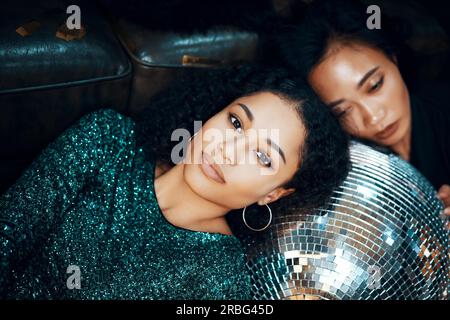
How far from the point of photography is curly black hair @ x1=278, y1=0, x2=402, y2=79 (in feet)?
5.25

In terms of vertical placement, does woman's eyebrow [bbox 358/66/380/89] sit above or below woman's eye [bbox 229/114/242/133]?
above

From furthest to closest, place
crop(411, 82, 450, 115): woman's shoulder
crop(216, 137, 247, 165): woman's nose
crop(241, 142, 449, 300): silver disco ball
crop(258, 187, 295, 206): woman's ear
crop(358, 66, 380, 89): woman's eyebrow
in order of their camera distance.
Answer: crop(411, 82, 450, 115): woman's shoulder < crop(358, 66, 380, 89): woman's eyebrow < crop(258, 187, 295, 206): woman's ear < crop(216, 137, 247, 165): woman's nose < crop(241, 142, 449, 300): silver disco ball

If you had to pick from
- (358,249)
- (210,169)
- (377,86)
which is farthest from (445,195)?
(210,169)

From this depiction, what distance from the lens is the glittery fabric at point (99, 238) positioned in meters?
1.26

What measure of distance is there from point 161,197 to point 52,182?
304 millimetres

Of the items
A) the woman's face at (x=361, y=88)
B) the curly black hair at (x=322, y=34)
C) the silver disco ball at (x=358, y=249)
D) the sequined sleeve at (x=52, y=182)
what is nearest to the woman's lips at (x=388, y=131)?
the woman's face at (x=361, y=88)

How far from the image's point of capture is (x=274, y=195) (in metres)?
1.39

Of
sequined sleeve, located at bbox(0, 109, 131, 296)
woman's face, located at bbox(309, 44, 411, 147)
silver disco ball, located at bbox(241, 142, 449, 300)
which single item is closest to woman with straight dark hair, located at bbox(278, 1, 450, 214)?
woman's face, located at bbox(309, 44, 411, 147)

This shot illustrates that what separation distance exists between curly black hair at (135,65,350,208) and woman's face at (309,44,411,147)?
12 cm

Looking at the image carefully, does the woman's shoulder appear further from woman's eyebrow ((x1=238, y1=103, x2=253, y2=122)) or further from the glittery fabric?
the glittery fabric

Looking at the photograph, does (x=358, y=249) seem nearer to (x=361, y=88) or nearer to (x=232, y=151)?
(x=232, y=151)

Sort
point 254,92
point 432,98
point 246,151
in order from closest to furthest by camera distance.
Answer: point 246,151 < point 254,92 < point 432,98
